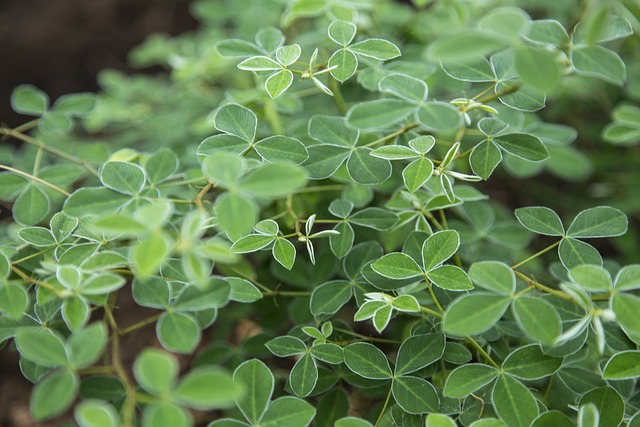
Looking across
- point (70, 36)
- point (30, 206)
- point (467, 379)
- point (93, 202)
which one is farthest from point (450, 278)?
point (70, 36)

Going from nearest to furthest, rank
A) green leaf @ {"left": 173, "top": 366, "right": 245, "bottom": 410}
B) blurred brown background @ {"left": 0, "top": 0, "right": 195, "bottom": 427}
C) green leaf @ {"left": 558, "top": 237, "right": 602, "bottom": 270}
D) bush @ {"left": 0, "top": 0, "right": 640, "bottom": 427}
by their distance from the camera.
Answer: green leaf @ {"left": 173, "top": 366, "right": 245, "bottom": 410} < bush @ {"left": 0, "top": 0, "right": 640, "bottom": 427} < green leaf @ {"left": 558, "top": 237, "right": 602, "bottom": 270} < blurred brown background @ {"left": 0, "top": 0, "right": 195, "bottom": 427}

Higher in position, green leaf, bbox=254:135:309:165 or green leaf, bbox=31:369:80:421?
green leaf, bbox=254:135:309:165

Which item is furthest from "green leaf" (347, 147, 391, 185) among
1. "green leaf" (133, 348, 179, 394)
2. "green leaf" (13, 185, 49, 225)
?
"green leaf" (13, 185, 49, 225)

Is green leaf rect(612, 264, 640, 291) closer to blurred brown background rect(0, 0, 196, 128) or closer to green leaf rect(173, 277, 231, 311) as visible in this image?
green leaf rect(173, 277, 231, 311)

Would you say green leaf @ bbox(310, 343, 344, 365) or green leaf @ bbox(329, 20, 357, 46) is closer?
green leaf @ bbox(310, 343, 344, 365)

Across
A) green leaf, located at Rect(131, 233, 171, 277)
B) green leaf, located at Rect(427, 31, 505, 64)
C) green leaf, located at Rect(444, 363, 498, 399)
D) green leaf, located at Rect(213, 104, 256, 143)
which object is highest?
green leaf, located at Rect(427, 31, 505, 64)

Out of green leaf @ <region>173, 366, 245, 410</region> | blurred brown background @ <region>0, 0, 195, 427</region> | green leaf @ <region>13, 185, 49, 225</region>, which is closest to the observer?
green leaf @ <region>173, 366, 245, 410</region>
